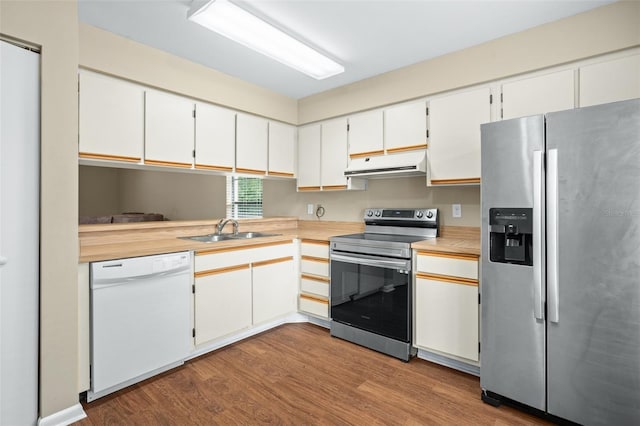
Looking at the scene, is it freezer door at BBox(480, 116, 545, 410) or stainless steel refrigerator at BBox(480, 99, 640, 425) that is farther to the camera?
freezer door at BBox(480, 116, 545, 410)

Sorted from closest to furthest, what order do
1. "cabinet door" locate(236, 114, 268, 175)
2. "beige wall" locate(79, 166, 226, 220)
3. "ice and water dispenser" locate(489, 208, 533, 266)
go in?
"ice and water dispenser" locate(489, 208, 533, 266) → "cabinet door" locate(236, 114, 268, 175) → "beige wall" locate(79, 166, 226, 220)

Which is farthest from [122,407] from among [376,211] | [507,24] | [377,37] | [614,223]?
[507,24]

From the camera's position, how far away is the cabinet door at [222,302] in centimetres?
258

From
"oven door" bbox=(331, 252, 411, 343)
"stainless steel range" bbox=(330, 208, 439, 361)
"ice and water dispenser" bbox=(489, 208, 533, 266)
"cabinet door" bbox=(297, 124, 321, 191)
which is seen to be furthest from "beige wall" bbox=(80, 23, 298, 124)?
"ice and water dispenser" bbox=(489, 208, 533, 266)

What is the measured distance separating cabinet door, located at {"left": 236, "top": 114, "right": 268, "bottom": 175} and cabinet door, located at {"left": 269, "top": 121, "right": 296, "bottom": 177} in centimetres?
9

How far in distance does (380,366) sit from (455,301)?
76cm

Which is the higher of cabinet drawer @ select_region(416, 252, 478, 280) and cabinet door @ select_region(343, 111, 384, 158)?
cabinet door @ select_region(343, 111, 384, 158)

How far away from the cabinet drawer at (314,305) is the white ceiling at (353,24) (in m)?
2.26

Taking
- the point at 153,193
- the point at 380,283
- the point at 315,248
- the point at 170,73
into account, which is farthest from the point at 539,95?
the point at 153,193

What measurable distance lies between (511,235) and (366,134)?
1.78m

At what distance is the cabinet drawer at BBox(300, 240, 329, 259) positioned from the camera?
3187mm

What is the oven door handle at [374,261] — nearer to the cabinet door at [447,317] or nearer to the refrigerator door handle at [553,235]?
the cabinet door at [447,317]

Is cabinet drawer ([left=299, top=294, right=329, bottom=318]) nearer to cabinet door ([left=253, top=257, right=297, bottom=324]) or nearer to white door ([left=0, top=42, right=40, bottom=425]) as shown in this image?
cabinet door ([left=253, top=257, right=297, bottom=324])

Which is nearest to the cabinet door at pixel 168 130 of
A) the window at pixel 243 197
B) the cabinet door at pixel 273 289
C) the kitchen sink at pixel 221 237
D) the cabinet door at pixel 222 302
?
the kitchen sink at pixel 221 237
